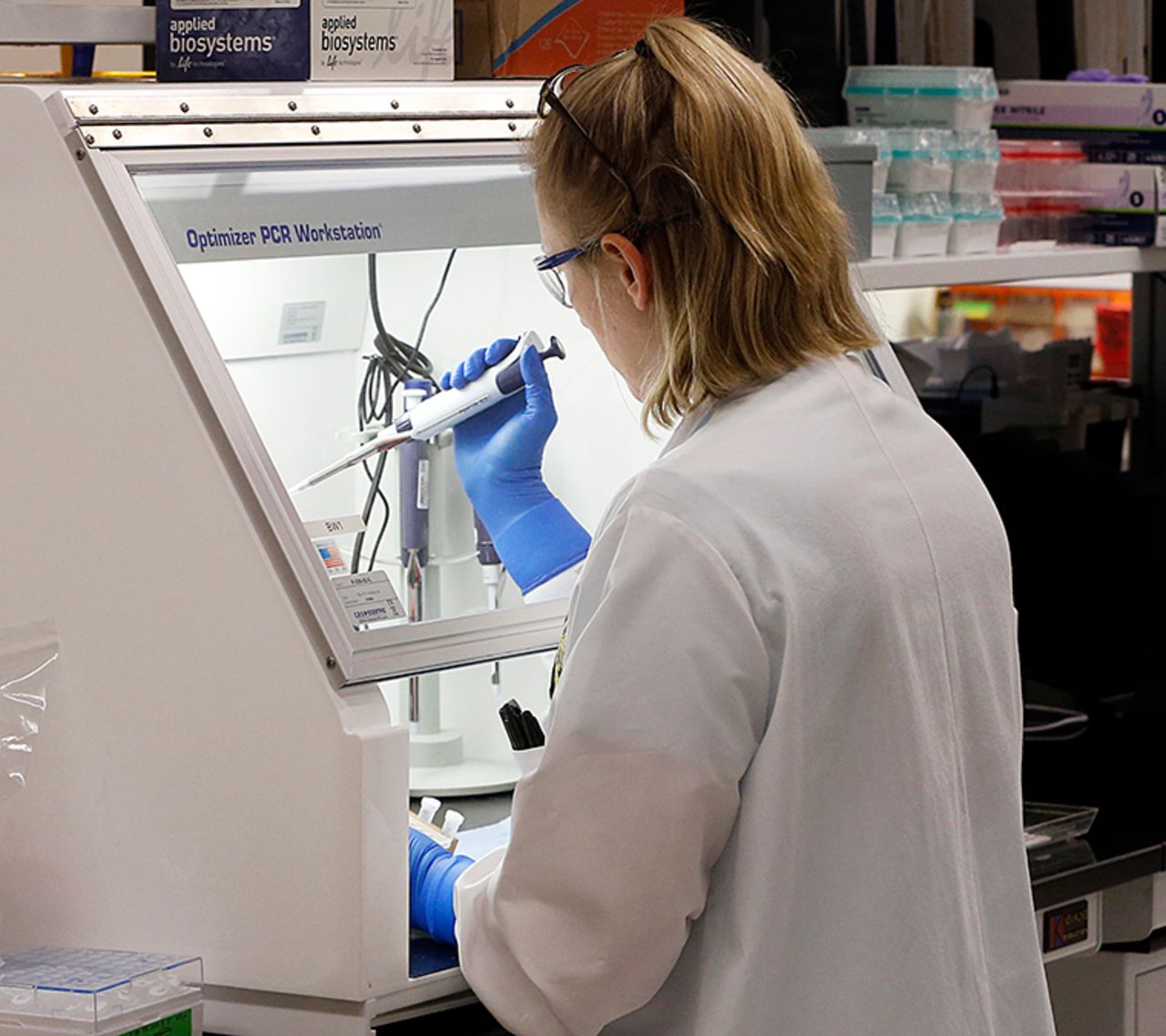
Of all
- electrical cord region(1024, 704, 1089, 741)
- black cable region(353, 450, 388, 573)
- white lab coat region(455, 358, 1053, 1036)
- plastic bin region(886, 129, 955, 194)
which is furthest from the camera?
electrical cord region(1024, 704, 1089, 741)

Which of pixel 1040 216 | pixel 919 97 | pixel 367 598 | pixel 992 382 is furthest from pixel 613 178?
pixel 992 382

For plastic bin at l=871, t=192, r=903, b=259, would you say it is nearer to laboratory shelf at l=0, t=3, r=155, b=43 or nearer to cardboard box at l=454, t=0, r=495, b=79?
cardboard box at l=454, t=0, r=495, b=79

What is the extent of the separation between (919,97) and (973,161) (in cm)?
11

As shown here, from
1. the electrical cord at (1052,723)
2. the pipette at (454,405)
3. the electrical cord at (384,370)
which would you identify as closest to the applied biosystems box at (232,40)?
the electrical cord at (384,370)

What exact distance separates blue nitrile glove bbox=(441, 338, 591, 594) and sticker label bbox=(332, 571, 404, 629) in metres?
0.28

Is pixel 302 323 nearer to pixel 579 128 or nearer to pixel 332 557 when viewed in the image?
pixel 332 557

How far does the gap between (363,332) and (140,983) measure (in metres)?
0.78

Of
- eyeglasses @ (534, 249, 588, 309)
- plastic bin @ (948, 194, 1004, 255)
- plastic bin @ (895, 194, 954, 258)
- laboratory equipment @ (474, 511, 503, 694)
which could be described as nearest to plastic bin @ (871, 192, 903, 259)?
plastic bin @ (895, 194, 954, 258)

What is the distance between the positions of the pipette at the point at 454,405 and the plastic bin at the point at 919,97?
2.46 feet

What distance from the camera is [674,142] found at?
1176 millimetres

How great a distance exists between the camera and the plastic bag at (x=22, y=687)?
4.72ft

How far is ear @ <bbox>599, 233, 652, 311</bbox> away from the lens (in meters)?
1.20

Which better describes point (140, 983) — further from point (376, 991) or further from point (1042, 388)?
point (1042, 388)

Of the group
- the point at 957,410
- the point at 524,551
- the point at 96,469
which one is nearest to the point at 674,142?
the point at 96,469
